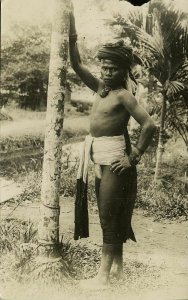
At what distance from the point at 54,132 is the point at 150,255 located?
2.84ft

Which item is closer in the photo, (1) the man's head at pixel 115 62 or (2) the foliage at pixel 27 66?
(1) the man's head at pixel 115 62

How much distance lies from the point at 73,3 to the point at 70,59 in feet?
0.98

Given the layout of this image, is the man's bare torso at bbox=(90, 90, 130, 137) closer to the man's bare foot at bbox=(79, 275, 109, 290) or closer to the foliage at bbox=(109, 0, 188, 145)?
the foliage at bbox=(109, 0, 188, 145)

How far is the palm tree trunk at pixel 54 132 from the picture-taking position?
2752 millimetres

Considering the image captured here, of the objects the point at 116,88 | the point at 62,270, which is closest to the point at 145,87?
the point at 116,88

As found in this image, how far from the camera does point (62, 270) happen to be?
2.86 metres

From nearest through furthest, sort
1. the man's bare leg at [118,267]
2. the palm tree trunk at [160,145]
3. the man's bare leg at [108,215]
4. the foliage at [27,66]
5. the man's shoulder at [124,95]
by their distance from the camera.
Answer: the man's shoulder at [124,95] < the man's bare leg at [108,215] < the man's bare leg at [118,267] < the foliage at [27,66] < the palm tree trunk at [160,145]

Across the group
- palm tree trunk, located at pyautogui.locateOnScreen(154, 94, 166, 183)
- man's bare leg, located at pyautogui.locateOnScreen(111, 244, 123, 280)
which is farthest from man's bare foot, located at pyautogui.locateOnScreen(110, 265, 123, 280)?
palm tree trunk, located at pyautogui.locateOnScreen(154, 94, 166, 183)

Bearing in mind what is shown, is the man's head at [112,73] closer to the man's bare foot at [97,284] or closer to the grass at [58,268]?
the grass at [58,268]

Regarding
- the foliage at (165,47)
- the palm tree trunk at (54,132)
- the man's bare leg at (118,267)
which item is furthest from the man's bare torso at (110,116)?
the man's bare leg at (118,267)

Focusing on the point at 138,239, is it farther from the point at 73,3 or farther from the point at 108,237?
the point at 73,3

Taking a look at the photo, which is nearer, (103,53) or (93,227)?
(103,53)

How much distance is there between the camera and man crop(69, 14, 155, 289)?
2.66 metres

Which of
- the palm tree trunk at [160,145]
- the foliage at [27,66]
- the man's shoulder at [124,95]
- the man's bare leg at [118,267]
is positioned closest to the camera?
the man's shoulder at [124,95]
